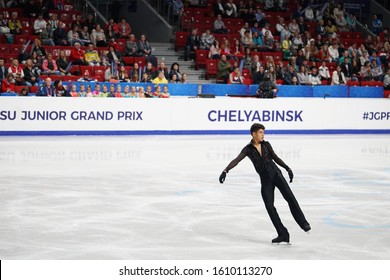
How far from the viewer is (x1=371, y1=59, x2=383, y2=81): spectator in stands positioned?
27047 mm

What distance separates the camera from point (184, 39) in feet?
89.6

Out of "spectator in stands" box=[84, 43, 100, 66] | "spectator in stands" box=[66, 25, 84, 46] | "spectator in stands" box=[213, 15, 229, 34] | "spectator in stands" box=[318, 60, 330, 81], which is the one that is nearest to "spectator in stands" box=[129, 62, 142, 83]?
"spectator in stands" box=[84, 43, 100, 66]

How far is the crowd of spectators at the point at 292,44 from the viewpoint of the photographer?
25.1 meters

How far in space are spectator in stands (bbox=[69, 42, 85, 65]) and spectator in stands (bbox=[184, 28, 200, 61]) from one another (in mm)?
4653

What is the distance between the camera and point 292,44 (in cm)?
2766

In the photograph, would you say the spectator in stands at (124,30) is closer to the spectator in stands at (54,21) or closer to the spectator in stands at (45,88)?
the spectator in stands at (54,21)

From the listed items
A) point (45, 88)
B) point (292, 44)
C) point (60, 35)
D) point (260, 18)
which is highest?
point (260, 18)

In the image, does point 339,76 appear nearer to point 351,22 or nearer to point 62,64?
point 351,22

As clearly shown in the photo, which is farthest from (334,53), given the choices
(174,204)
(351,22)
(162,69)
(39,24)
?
(174,204)

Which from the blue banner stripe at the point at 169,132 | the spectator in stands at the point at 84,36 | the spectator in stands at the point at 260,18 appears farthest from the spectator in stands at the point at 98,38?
the spectator in stands at the point at 260,18

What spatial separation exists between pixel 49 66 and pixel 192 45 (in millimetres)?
6175

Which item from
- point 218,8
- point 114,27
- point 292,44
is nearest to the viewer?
point 114,27
